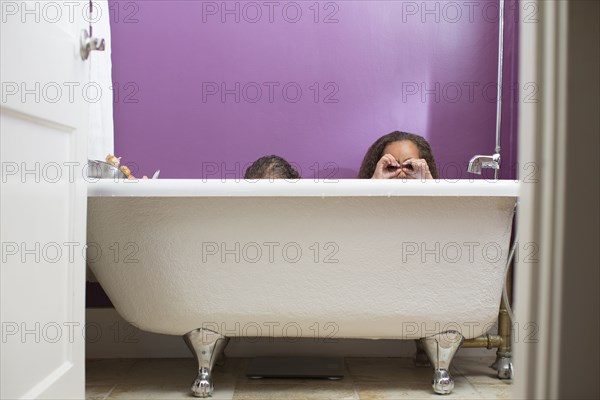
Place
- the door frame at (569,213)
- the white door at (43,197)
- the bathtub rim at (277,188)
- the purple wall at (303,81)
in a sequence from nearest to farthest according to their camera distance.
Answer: the door frame at (569,213)
the white door at (43,197)
the bathtub rim at (277,188)
the purple wall at (303,81)

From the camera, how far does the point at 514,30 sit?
2293 millimetres

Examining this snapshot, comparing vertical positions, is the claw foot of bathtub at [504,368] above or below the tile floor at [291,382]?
above

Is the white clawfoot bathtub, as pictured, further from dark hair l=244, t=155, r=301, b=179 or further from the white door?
dark hair l=244, t=155, r=301, b=179

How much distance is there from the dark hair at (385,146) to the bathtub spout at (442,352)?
2.11 feet

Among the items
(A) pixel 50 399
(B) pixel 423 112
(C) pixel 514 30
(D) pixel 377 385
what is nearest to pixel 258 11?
(B) pixel 423 112

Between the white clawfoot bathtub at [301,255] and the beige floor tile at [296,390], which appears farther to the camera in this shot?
the beige floor tile at [296,390]

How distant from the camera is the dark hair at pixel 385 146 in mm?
2203

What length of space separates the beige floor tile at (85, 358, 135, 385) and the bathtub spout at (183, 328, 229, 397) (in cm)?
32

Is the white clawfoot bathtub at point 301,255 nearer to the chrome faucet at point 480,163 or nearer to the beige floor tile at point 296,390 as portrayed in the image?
the beige floor tile at point 296,390

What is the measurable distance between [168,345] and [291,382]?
0.54 meters

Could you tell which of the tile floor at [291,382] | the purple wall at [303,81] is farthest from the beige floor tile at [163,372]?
the purple wall at [303,81]

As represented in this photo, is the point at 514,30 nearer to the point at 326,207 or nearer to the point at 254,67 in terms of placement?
the point at 254,67

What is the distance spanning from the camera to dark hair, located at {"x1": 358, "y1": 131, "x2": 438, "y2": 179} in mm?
2203

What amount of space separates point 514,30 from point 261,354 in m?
1.44
